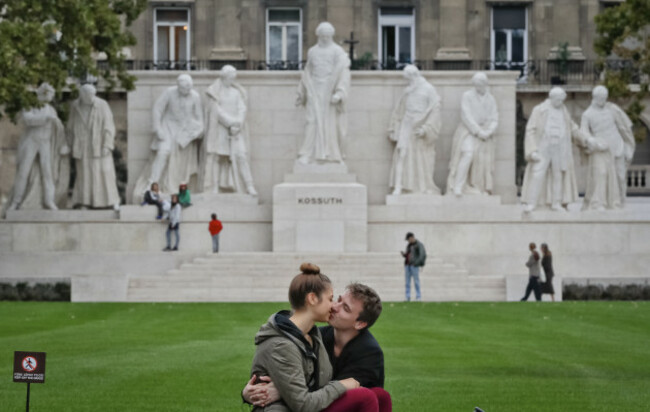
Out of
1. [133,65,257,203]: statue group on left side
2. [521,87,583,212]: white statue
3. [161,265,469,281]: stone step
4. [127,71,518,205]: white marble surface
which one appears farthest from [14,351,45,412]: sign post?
[127,71,518,205]: white marble surface

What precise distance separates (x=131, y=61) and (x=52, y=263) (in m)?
18.3

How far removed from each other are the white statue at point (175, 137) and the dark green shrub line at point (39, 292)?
7456 mm

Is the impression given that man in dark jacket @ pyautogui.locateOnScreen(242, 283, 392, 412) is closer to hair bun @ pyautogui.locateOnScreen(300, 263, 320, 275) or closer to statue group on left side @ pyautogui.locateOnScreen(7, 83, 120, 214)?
→ hair bun @ pyautogui.locateOnScreen(300, 263, 320, 275)

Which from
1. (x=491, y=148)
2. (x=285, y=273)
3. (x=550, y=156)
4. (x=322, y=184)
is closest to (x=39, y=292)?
(x=285, y=273)

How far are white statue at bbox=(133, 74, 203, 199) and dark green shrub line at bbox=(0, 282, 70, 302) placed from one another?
746 cm

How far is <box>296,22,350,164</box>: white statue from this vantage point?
40.0 meters

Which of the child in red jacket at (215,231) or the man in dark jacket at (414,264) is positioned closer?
the man in dark jacket at (414,264)

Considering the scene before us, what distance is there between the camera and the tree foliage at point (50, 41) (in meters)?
32.0

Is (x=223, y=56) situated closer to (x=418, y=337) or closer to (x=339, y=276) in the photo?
(x=339, y=276)

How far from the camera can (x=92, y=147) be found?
4250cm

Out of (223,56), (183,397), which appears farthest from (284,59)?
(183,397)

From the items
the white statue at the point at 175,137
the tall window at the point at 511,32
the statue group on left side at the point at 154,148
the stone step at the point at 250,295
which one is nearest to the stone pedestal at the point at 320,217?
the statue group on left side at the point at 154,148

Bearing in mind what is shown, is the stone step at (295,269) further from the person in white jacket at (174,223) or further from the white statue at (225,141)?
the white statue at (225,141)

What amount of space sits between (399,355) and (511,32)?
132ft
